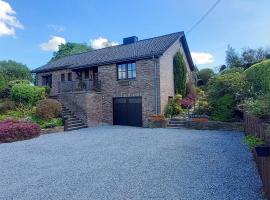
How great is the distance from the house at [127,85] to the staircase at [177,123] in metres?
1.33

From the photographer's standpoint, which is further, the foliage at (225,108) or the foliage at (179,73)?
the foliage at (179,73)

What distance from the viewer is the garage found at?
20.0 meters

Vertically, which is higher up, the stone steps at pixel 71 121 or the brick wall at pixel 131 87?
the brick wall at pixel 131 87

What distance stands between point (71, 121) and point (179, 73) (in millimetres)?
10024

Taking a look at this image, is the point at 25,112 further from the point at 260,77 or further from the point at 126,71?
the point at 260,77

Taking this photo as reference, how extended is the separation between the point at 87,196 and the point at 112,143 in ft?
21.9

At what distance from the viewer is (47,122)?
1825cm

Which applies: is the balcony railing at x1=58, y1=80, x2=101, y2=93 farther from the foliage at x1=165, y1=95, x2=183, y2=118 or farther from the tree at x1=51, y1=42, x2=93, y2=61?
the tree at x1=51, y1=42, x2=93, y2=61

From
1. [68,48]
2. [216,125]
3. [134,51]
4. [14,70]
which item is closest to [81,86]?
[134,51]

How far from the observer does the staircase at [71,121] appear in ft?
61.5

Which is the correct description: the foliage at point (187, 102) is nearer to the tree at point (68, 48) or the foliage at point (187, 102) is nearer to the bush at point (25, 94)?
the bush at point (25, 94)

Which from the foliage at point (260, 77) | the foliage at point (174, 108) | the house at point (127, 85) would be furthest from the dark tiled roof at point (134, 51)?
the foliage at point (260, 77)

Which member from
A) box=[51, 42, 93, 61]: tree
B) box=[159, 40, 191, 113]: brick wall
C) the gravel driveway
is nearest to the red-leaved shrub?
the gravel driveway

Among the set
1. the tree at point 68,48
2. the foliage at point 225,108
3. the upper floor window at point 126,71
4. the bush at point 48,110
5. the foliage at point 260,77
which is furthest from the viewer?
the tree at point 68,48
